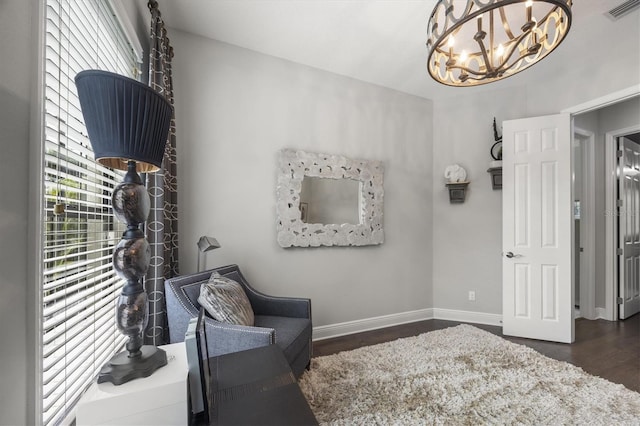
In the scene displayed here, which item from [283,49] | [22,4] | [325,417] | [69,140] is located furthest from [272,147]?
[325,417]

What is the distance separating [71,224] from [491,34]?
2522 millimetres

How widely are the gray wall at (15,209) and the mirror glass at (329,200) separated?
2205mm

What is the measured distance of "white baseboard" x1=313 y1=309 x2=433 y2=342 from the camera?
3.02 meters

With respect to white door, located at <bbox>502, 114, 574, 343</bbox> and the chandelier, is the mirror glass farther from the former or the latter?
white door, located at <bbox>502, 114, 574, 343</bbox>

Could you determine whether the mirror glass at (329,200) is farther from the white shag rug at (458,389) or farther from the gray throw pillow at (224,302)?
A: the white shag rug at (458,389)

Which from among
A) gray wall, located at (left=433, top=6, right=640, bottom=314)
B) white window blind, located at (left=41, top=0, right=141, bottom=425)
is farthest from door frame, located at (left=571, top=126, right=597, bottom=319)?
white window blind, located at (left=41, top=0, right=141, bottom=425)

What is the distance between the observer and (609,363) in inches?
95.9

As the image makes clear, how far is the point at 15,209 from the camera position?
79cm

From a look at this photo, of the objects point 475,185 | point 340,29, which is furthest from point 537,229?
point 340,29

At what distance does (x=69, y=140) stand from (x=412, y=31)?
2.65 m

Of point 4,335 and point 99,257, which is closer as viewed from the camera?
point 4,335

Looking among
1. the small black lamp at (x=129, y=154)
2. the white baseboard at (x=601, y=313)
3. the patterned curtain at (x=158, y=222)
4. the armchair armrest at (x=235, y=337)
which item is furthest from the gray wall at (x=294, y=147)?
the white baseboard at (x=601, y=313)

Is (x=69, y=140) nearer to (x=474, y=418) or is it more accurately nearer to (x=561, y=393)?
(x=474, y=418)

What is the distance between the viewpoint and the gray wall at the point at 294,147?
2.57m
